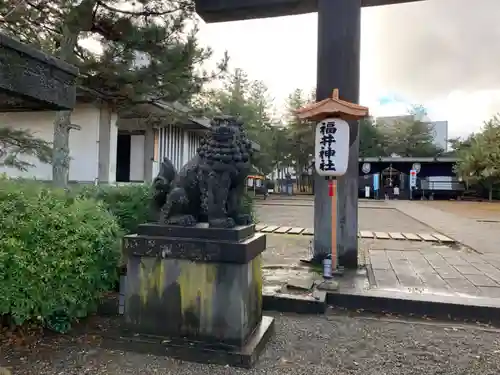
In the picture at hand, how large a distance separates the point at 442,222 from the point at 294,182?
851 inches

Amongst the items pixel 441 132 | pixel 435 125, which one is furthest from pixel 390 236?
pixel 441 132

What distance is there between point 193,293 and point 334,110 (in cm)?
321

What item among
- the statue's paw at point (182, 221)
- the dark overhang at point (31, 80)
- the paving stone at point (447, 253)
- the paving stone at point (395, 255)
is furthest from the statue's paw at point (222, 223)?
the paving stone at point (447, 253)

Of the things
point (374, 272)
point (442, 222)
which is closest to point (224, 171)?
point (374, 272)

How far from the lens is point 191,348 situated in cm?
279

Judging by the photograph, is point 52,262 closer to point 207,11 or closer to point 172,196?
point 172,196

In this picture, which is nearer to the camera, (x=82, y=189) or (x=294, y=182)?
(x=82, y=189)

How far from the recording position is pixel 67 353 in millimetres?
2891

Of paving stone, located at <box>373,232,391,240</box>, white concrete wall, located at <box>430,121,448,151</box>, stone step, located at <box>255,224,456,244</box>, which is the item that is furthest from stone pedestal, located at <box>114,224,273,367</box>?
white concrete wall, located at <box>430,121,448,151</box>

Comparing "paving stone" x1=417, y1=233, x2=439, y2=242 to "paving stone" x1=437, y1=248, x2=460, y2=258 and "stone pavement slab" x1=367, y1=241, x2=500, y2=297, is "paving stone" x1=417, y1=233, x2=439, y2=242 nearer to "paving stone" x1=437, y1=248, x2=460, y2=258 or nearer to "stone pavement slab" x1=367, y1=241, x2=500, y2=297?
"stone pavement slab" x1=367, y1=241, x2=500, y2=297

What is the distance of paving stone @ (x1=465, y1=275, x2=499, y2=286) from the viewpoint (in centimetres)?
482

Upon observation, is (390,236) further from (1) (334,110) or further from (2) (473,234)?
(1) (334,110)

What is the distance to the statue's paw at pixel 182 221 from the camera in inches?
120

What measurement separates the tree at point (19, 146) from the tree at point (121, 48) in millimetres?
421
